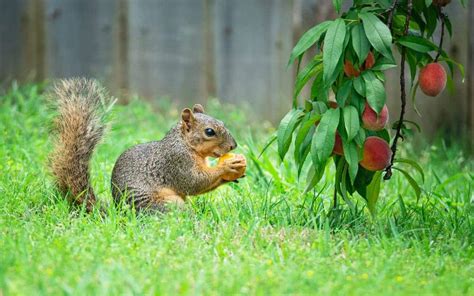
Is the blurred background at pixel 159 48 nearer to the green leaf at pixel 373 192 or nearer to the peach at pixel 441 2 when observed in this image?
the green leaf at pixel 373 192

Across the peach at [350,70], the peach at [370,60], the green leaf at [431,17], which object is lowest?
the peach at [350,70]

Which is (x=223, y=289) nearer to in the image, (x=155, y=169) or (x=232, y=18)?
(x=155, y=169)

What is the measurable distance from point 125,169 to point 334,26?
126cm

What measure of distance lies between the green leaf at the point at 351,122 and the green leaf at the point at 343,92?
4 cm

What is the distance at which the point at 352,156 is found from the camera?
3451 mm

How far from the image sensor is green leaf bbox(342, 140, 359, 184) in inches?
135

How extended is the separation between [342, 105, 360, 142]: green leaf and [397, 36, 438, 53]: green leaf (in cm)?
36

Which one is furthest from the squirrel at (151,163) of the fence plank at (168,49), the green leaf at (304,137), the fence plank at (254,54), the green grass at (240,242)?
the fence plank at (168,49)

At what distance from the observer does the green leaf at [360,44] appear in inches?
132

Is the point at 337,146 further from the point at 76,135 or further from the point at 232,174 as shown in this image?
the point at 76,135

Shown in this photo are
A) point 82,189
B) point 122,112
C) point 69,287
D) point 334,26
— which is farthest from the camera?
point 122,112

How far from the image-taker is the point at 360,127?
3.49m

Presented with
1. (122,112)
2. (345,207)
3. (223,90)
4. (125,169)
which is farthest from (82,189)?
(223,90)

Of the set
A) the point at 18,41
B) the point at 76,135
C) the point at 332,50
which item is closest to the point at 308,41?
the point at 332,50
